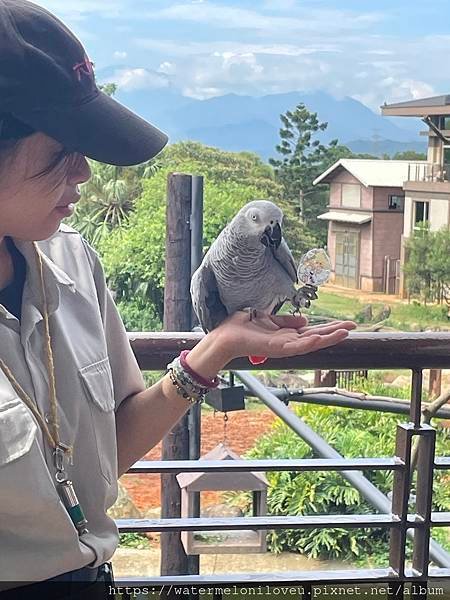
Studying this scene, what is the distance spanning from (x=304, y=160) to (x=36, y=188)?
348 cm

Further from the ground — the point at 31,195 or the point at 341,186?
the point at 341,186

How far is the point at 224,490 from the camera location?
130cm

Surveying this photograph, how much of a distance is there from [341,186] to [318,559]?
1.99 m

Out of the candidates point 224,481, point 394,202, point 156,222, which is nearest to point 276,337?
point 224,481

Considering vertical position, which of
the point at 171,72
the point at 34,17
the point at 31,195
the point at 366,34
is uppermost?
the point at 366,34

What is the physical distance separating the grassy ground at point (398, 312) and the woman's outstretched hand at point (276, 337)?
2458 millimetres

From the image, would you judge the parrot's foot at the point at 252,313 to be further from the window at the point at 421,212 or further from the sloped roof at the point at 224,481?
the window at the point at 421,212

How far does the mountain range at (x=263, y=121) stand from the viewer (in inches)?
155

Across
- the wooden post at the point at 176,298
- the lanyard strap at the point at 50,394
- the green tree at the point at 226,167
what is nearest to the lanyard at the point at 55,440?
the lanyard strap at the point at 50,394

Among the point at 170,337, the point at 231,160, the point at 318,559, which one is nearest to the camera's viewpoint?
the point at 170,337

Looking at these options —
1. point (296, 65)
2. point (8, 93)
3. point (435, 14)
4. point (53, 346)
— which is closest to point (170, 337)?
point (53, 346)

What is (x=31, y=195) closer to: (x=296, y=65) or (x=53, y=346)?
(x=53, y=346)

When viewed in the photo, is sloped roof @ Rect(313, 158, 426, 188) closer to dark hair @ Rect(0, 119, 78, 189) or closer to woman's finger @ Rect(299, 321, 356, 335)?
woman's finger @ Rect(299, 321, 356, 335)

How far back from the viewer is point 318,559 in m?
2.70
